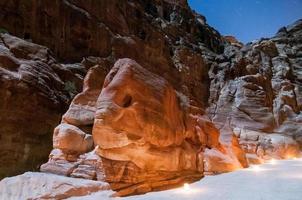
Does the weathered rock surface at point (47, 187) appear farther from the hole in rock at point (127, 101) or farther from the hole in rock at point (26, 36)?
the hole in rock at point (26, 36)

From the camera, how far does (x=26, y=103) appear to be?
13.6 metres

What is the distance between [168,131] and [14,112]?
31.5ft

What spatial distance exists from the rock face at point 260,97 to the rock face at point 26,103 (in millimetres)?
11094

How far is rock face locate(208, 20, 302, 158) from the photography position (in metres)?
21.6

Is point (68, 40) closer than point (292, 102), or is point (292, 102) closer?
point (68, 40)

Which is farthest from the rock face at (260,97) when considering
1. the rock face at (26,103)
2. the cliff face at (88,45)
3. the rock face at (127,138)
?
the rock face at (127,138)

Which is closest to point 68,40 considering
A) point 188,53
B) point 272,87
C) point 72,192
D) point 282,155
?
point 188,53

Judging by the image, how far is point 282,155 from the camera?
814 inches

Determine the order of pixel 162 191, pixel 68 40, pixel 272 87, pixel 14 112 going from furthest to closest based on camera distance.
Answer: pixel 272 87
pixel 68 40
pixel 14 112
pixel 162 191

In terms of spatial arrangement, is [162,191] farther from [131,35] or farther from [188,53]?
[188,53]

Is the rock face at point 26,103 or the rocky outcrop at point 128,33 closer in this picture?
the rock face at point 26,103

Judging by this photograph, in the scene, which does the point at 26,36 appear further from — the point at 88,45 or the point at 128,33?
the point at 128,33

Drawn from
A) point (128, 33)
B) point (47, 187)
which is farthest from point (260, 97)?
point (47, 187)

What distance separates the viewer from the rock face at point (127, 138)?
6.07 metres
